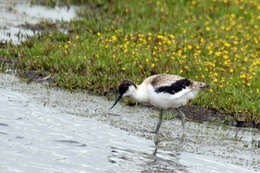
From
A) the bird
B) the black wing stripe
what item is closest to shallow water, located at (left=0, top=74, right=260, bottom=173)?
the bird

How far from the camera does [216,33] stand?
51.3 ft

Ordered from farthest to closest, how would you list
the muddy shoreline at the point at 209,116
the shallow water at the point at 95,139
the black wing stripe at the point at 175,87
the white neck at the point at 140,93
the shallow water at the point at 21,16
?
the shallow water at the point at 21,16
the muddy shoreline at the point at 209,116
the white neck at the point at 140,93
the black wing stripe at the point at 175,87
the shallow water at the point at 95,139

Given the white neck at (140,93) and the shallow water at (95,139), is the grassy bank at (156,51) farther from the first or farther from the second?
the white neck at (140,93)

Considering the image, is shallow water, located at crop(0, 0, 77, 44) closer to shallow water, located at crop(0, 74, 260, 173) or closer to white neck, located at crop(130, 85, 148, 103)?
shallow water, located at crop(0, 74, 260, 173)

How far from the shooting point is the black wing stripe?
938cm

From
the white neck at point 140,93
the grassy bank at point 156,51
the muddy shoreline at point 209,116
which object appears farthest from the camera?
the grassy bank at point 156,51

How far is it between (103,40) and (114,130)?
4764 millimetres

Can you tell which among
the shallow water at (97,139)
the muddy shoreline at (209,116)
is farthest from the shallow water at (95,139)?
the muddy shoreline at (209,116)

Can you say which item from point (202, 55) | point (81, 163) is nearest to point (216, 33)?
point (202, 55)

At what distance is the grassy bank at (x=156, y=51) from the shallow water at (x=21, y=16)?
639mm

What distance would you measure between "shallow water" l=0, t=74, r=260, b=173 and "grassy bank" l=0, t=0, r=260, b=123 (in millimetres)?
931

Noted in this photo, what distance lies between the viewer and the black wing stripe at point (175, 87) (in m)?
9.38

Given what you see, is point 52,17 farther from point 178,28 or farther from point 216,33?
point 216,33

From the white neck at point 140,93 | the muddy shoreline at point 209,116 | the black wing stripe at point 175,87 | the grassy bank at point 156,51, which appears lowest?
the muddy shoreline at point 209,116
